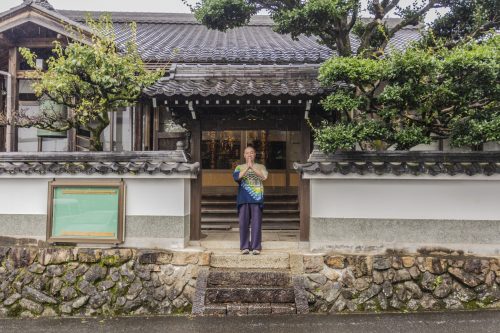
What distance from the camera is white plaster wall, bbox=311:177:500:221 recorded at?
6.80m

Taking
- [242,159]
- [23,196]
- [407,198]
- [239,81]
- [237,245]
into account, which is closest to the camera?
[407,198]

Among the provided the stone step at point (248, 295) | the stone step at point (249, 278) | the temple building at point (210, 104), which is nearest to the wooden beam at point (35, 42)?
the temple building at point (210, 104)

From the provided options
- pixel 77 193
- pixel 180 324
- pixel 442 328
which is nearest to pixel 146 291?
pixel 180 324

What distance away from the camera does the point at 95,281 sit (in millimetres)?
6824

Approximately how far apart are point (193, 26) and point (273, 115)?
11060mm

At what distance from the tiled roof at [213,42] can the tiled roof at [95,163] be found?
3.57 m

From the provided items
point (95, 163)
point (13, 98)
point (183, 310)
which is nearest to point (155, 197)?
point (95, 163)

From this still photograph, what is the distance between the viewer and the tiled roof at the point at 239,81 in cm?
724

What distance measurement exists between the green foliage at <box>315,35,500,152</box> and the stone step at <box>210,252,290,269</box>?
2320mm

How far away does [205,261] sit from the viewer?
6863 millimetres

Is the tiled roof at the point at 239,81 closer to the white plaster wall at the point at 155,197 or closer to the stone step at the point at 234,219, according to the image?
the white plaster wall at the point at 155,197

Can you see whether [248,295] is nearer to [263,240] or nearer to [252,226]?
[252,226]

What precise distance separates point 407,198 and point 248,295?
3501 mm

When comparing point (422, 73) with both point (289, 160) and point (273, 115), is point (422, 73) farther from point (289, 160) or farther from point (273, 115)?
point (289, 160)
